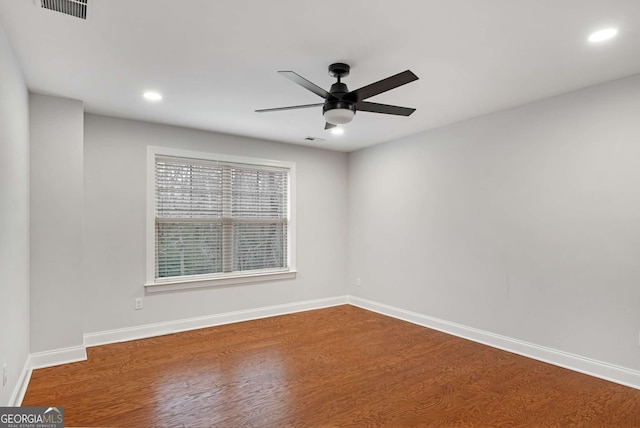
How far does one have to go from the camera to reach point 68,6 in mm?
2012

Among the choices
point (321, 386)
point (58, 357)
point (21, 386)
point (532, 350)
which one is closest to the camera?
point (21, 386)

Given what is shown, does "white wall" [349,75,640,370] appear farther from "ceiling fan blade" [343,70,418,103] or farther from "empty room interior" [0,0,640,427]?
"ceiling fan blade" [343,70,418,103]

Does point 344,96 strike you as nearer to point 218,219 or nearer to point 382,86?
point 382,86

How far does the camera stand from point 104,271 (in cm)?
397

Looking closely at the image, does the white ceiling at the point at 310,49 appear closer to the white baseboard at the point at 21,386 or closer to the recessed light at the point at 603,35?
the recessed light at the point at 603,35

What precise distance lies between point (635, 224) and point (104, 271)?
516 centimetres

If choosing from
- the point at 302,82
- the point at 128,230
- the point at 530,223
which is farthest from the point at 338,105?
the point at 128,230

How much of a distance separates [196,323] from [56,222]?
77.8 inches

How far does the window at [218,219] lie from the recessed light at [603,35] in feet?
12.5

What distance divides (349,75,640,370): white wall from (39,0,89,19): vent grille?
379 cm

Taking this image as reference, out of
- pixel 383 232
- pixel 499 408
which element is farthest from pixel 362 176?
pixel 499 408

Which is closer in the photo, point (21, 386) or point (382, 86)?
point (382, 86)

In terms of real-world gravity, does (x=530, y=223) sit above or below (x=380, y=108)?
below

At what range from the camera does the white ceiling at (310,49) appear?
6.78 ft
